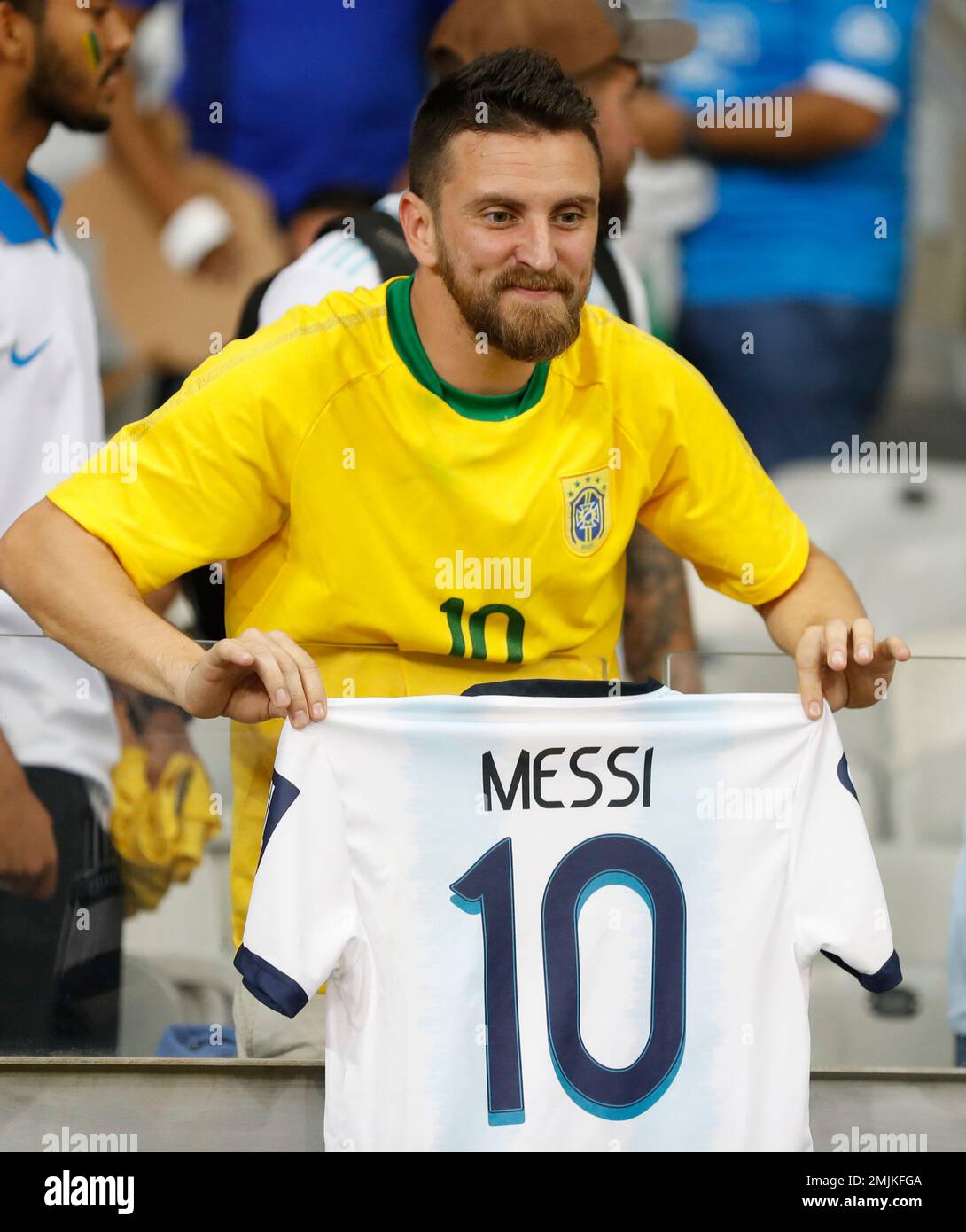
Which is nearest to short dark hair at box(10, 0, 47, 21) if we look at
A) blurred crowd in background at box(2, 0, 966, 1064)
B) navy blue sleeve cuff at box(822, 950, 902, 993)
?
blurred crowd in background at box(2, 0, 966, 1064)

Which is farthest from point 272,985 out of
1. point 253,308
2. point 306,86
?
point 306,86

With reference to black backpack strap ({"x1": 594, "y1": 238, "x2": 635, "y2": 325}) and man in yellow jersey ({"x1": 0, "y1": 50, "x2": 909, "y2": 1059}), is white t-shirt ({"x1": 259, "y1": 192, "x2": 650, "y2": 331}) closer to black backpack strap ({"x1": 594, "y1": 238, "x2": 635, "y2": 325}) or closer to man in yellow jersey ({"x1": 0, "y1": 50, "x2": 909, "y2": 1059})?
black backpack strap ({"x1": 594, "y1": 238, "x2": 635, "y2": 325})

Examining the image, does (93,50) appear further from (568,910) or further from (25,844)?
(568,910)

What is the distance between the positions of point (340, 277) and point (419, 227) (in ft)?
3.27

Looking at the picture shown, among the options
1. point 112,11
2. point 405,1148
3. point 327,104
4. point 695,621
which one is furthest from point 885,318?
point 405,1148

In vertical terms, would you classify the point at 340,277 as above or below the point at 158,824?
above

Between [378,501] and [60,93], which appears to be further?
[60,93]

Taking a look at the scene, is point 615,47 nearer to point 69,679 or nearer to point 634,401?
point 634,401

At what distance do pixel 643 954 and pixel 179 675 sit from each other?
0.69 metres

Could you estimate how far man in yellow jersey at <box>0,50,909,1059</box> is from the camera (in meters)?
2.11

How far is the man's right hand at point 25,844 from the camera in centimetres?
231

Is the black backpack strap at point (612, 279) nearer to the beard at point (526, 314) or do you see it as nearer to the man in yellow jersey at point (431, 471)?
the man in yellow jersey at point (431, 471)

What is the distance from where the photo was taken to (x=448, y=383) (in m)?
2.21

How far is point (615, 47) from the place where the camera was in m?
3.37
